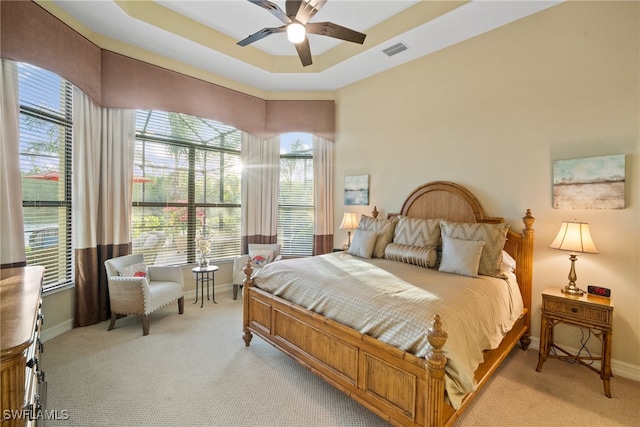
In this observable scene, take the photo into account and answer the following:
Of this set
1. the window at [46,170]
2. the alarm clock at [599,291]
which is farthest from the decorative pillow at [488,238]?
the window at [46,170]

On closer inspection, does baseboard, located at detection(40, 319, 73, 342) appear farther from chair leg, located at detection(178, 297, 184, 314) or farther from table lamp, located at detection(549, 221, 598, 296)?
table lamp, located at detection(549, 221, 598, 296)

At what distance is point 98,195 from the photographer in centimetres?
345

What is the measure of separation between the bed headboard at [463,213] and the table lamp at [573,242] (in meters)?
0.37

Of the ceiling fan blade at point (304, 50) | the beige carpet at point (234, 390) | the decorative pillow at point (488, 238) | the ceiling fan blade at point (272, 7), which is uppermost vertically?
the ceiling fan blade at point (272, 7)

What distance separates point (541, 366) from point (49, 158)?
540 cm

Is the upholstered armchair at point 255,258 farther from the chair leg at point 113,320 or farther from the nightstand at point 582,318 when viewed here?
the nightstand at point 582,318

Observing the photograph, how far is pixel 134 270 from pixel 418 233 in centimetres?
354

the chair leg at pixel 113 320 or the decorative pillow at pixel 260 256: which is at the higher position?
the decorative pillow at pixel 260 256

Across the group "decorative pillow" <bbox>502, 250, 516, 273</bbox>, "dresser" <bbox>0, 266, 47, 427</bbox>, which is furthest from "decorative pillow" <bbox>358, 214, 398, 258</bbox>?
"dresser" <bbox>0, 266, 47, 427</bbox>

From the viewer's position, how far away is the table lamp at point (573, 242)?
2.47 metres

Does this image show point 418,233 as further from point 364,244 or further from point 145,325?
point 145,325

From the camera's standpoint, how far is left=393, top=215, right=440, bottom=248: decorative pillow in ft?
10.7

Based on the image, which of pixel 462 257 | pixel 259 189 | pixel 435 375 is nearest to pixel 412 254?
pixel 462 257

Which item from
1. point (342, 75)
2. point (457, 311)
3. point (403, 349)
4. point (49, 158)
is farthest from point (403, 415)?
point (342, 75)
